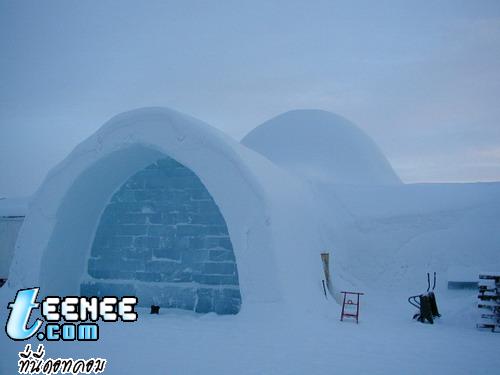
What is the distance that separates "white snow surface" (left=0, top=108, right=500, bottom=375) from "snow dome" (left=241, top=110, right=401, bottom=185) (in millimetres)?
4026

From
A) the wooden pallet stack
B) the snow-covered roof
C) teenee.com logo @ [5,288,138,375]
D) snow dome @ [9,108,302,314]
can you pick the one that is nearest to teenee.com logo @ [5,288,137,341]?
teenee.com logo @ [5,288,138,375]

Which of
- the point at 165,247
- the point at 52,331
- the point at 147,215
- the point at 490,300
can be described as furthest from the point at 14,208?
the point at 490,300

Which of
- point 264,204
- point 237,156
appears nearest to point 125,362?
point 264,204

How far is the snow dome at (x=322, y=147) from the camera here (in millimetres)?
17484

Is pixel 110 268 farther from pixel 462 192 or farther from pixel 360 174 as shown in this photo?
pixel 360 174

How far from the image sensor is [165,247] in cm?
909

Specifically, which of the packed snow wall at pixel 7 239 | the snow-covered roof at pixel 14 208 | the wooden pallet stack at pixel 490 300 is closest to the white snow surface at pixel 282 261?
the wooden pallet stack at pixel 490 300

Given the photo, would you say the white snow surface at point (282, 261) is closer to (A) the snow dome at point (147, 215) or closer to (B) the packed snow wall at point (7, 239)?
(A) the snow dome at point (147, 215)

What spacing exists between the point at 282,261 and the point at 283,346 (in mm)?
1657

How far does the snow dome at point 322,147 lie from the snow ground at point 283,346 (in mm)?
9651

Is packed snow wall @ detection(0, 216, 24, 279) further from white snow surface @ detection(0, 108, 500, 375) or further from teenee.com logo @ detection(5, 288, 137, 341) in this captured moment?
teenee.com logo @ detection(5, 288, 137, 341)

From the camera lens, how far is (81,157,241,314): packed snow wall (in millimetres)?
8516

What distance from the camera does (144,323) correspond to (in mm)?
7199

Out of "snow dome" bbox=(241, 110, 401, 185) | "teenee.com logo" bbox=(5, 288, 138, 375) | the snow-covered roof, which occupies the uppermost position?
"snow dome" bbox=(241, 110, 401, 185)
